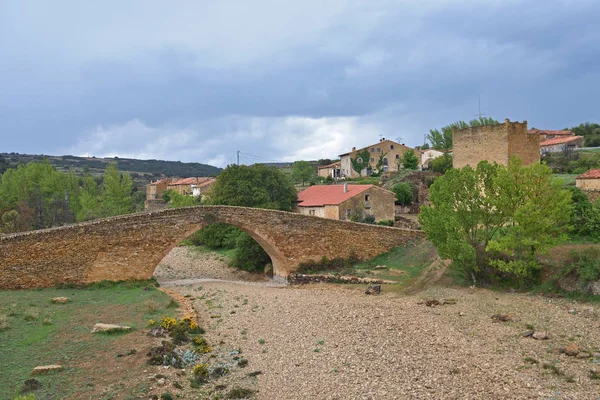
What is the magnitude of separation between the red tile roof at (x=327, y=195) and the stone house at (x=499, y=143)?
861 centimetres

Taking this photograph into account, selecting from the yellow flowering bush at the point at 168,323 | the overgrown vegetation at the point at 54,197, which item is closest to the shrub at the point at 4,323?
the yellow flowering bush at the point at 168,323

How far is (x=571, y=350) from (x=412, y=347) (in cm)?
368

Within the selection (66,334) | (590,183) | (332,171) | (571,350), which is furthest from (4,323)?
(332,171)

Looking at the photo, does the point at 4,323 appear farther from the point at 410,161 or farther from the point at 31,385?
the point at 410,161

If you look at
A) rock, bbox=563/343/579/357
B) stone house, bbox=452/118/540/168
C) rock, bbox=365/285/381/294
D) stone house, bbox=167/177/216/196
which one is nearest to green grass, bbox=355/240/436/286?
rock, bbox=365/285/381/294

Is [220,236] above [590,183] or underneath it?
underneath

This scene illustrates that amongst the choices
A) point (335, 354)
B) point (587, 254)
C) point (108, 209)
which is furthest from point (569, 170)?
point (108, 209)

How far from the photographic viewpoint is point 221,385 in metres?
11.1

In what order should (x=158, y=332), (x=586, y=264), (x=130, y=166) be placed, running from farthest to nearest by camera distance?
(x=130, y=166), (x=586, y=264), (x=158, y=332)

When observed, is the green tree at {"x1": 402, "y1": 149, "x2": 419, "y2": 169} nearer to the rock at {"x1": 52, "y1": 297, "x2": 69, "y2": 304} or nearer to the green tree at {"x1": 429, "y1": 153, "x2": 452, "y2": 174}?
the green tree at {"x1": 429, "y1": 153, "x2": 452, "y2": 174}

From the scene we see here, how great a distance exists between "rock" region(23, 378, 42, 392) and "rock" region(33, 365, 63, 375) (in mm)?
669

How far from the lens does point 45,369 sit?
36.0 feet

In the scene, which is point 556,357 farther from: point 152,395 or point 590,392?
point 152,395

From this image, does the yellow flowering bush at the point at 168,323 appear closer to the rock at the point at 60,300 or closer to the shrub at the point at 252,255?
the rock at the point at 60,300
